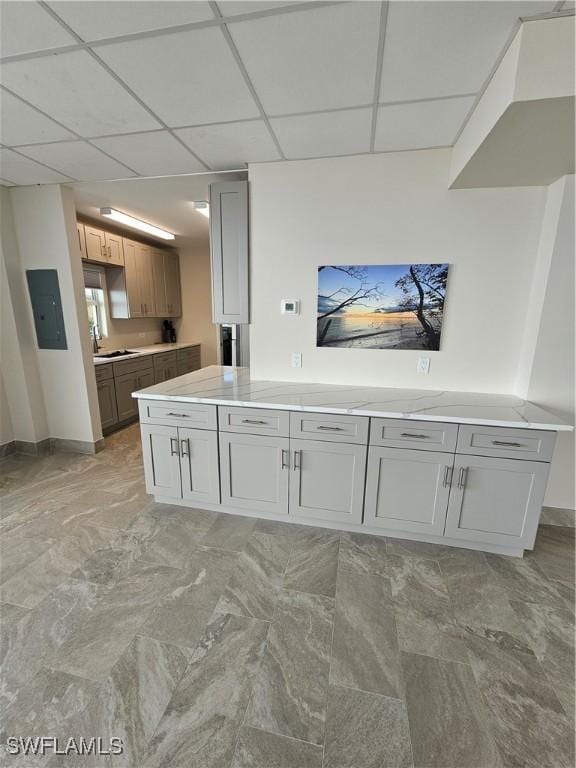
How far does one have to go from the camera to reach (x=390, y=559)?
203 centimetres

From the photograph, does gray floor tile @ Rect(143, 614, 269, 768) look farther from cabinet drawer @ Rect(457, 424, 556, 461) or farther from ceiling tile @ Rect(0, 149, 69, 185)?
ceiling tile @ Rect(0, 149, 69, 185)

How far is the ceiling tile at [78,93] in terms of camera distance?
1522mm

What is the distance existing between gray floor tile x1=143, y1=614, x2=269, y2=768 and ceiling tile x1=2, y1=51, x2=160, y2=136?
2803mm

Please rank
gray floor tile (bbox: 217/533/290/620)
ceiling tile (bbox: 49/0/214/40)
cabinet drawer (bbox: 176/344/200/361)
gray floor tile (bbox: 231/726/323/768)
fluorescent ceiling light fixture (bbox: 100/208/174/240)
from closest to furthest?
gray floor tile (bbox: 231/726/323/768)
ceiling tile (bbox: 49/0/214/40)
gray floor tile (bbox: 217/533/290/620)
fluorescent ceiling light fixture (bbox: 100/208/174/240)
cabinet drawer (bbox: 176/344/200/361)

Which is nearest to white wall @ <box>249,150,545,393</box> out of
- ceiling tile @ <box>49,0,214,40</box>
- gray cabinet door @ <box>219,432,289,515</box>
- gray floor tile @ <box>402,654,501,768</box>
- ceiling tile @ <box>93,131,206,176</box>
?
ceiling tile @ <box>93,131,206,176</box>

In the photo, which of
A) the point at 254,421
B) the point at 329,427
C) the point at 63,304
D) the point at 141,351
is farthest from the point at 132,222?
the point at 329,427

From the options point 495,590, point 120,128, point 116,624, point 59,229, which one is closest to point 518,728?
point 495,590

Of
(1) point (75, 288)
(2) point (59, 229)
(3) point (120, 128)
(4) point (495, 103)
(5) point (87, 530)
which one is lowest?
(5) point (87, 530)

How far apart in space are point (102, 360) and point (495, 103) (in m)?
4.15

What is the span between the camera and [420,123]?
6.27 ft

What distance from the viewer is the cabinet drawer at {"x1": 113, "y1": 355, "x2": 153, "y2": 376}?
13.5 feet

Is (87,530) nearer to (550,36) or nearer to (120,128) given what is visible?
(120,128)

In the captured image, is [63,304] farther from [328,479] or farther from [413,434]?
[413,434]

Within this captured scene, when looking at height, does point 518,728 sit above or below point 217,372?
below
